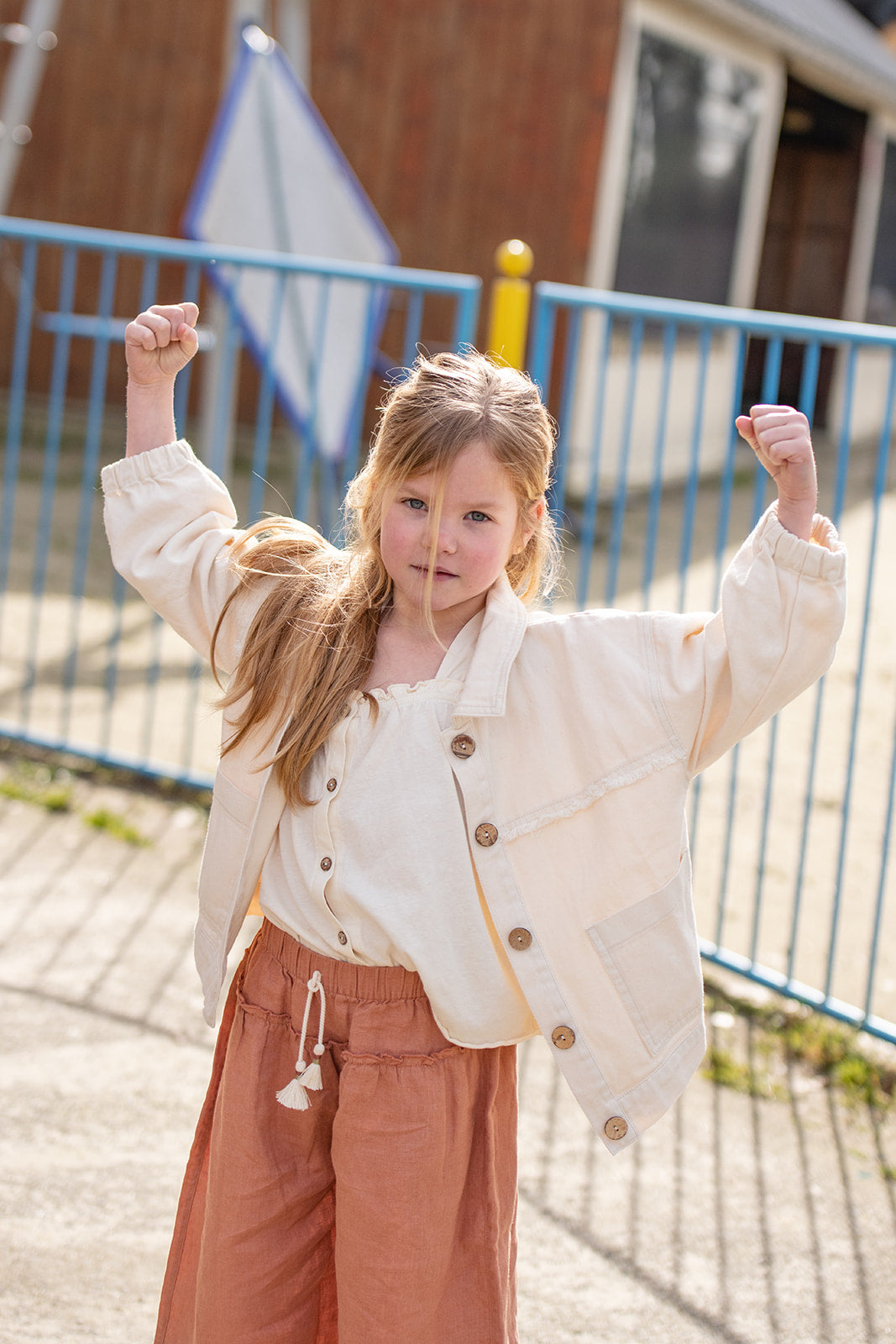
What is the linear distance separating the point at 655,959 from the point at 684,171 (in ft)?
30.4

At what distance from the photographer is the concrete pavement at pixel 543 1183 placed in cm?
231

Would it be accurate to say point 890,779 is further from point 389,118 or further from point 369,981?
point 389,118

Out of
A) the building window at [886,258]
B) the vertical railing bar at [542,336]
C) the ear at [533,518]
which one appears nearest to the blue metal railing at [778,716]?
the vertical railing bar at [542,336]

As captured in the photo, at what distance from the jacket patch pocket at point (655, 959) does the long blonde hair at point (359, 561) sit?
0.41 meters

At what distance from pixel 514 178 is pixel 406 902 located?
877 cm

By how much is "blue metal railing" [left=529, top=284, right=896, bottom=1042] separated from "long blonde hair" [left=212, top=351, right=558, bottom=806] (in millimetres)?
802

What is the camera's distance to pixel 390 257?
633 cm

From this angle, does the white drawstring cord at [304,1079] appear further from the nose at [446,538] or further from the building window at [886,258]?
the building window at [886,258]

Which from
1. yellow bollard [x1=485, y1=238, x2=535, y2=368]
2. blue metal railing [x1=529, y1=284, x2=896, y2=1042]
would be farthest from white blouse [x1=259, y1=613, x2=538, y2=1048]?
Answer: yellow bollard [x1=485, y1=238, x2=535, y2=368]

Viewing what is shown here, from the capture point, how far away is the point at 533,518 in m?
→ 1.79

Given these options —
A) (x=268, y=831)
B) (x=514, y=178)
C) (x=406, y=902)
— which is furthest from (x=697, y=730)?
(x=514, y=178)

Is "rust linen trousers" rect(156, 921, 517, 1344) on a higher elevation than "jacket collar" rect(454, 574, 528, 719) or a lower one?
lower

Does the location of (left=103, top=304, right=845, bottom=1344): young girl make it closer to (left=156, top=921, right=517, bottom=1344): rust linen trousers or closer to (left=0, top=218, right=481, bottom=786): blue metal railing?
(left=156, top=921, right=517, bottom=1344): rust linen trousers

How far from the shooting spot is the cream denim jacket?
1638 mm
